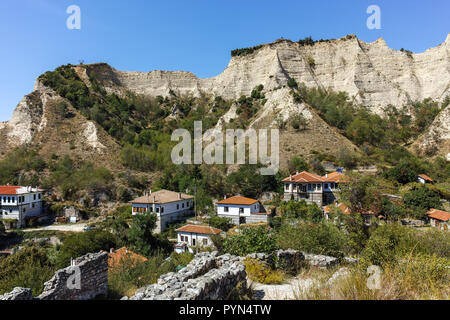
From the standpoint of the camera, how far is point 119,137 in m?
49.4

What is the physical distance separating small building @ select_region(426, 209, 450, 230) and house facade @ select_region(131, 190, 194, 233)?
930 inches

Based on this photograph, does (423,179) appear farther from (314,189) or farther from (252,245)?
(252,245)

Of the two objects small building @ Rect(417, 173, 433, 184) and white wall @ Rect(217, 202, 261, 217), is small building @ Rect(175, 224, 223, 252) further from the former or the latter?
small building @ Rect(417, 173, 433, 184)

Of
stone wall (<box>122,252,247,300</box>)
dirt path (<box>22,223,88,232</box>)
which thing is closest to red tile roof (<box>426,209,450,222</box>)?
stone wall (<box>122,252,247,300</box>)

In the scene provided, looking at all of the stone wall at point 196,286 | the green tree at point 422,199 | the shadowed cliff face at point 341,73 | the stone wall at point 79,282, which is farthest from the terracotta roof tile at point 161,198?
the shadowed cliff face at point 341,73

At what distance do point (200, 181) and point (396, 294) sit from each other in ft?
106

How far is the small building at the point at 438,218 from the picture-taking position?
63.2ft

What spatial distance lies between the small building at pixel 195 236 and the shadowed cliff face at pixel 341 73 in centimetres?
4097

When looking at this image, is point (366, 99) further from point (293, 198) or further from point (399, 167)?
point (293, 198)

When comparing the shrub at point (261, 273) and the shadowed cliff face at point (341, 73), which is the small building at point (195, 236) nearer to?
the shrub at point (261, 273)

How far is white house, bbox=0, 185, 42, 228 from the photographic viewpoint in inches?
1147

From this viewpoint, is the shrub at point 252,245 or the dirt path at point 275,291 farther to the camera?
the shrub at point 252,245

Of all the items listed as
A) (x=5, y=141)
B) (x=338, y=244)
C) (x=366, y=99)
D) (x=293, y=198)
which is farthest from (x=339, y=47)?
(x=5, y=141)

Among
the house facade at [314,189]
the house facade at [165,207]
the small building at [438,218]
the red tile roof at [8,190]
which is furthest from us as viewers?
the red tile roof at [8,190]
